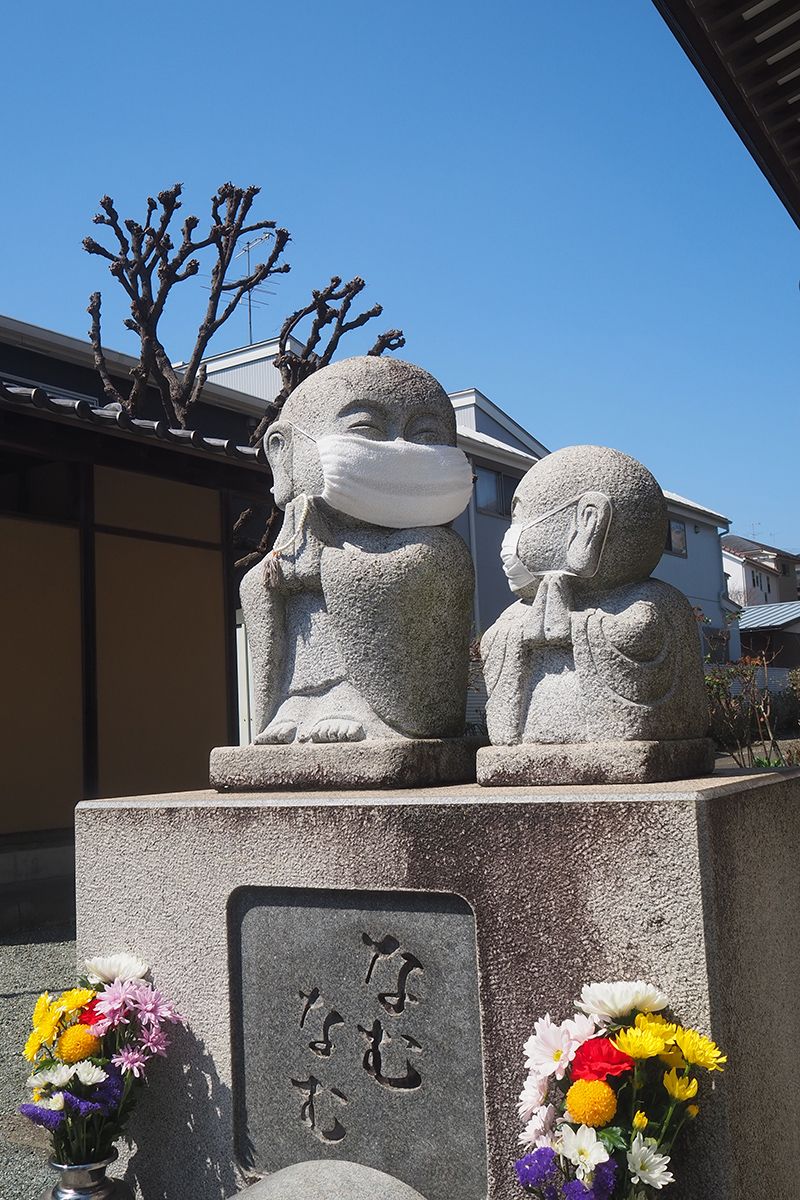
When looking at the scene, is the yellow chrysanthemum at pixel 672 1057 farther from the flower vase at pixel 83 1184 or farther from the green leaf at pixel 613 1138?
the flower vase at pixel 83 1184

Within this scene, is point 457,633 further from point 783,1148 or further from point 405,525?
point 783,1148

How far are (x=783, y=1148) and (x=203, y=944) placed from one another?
67.8 inches

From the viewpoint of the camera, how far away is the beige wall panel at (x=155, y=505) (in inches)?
295

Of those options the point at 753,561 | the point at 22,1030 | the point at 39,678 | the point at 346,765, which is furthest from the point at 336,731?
the point at 753,561

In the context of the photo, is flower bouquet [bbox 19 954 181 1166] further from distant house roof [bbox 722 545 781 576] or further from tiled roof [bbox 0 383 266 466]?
distant house roof [bbox 722 545 781 576]

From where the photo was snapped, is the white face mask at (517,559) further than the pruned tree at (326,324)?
No

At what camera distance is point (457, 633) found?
325 centimetres

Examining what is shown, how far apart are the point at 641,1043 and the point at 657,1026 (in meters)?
0.06

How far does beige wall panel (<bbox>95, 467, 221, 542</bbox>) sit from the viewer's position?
749cm

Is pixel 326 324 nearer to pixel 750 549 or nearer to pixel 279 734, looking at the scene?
pixel 279 734

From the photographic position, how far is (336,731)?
3.12 m

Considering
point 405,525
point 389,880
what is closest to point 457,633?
point 405,525

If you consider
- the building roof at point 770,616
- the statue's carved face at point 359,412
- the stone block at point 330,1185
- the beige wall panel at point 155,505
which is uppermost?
the building roof at point 770,616

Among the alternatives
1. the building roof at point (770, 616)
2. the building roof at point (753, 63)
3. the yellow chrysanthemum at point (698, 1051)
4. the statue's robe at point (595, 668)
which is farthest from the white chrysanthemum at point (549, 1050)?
the building roof at point (770, 616)
